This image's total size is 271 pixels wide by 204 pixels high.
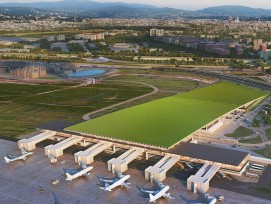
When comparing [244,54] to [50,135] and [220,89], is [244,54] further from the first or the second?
[50,135]

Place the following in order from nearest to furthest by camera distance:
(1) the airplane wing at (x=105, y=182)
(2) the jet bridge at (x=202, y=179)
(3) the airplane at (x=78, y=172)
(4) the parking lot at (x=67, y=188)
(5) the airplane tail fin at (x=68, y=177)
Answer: (4) the parking lot at (x=67, y=188)
(2) the jet bridge at (x=202, y=179)
(1) the airplane wing at (x=105, y=182)
(5) the airplane tail fin at (x=68, y=177)
(3) the airplane at (x=78, y=172)

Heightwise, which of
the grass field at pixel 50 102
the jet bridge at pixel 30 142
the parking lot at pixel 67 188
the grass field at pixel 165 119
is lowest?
the parking lot at pixel 67 188

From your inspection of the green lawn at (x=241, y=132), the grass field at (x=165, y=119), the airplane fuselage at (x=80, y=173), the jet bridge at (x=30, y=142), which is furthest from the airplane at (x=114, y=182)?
the green lawn at (x=241, y=132)

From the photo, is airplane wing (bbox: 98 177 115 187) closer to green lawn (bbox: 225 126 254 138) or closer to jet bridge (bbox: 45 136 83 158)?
jet bridge (bbox: 45 136 83 158)

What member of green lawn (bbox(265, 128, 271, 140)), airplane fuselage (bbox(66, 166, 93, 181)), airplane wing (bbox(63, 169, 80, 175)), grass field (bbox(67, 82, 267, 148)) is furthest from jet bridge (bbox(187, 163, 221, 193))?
green lawn (bbox(265, 128, 271, 140))

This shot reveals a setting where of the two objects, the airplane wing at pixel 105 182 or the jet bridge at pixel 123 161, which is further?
the jet bridge at pixel 123 161

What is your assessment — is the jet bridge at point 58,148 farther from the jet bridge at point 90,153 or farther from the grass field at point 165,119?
the jet bridge at point 90,153
